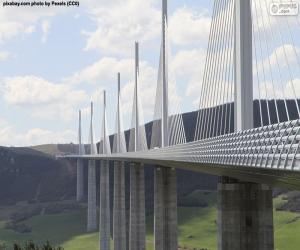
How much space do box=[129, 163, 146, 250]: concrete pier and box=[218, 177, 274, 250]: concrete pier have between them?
4133cm

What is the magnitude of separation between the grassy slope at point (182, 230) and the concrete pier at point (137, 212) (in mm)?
36428

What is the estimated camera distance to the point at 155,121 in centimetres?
6228

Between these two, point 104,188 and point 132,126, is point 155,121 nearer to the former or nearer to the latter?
point 132,126

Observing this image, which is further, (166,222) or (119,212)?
(119,212)

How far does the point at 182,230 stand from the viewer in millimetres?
138375

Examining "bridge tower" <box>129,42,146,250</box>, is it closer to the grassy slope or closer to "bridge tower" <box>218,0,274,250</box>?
the grassy slope

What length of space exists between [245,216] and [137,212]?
4452 centimetres

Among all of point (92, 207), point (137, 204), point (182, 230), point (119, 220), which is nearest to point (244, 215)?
point (137, 204)

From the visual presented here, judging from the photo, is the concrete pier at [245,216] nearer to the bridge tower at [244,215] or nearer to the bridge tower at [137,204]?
the bridge tower at [244,215]

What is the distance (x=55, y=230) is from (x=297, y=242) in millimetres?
61366

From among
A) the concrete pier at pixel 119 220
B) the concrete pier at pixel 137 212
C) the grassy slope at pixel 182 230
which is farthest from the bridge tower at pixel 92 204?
the concrete pier at pixel 137 212

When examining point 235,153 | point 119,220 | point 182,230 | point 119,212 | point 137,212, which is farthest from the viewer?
point 182,230

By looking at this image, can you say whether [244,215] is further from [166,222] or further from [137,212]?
[137,212]

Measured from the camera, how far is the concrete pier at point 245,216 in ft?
112
